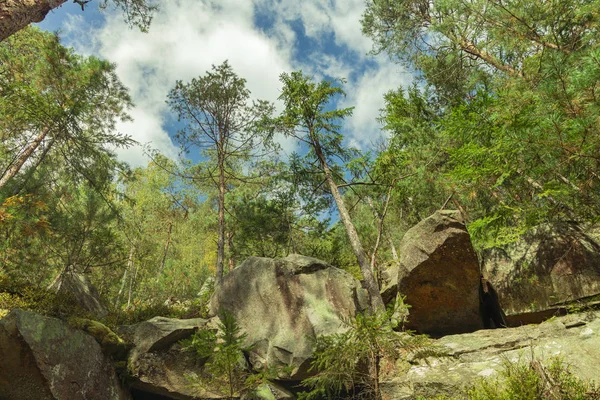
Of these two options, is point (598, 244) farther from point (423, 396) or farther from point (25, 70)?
point (25, 70)

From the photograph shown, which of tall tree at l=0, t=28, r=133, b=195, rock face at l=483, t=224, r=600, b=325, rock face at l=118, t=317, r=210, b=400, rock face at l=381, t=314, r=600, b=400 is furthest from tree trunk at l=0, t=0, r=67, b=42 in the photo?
rock face at l=483, t=224, r=600, b=325

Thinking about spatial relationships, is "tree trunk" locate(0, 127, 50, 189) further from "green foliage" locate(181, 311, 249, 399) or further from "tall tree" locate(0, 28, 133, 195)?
"green foliage" locate(181, 311, 249, 399)

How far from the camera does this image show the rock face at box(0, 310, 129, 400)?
5.84 m

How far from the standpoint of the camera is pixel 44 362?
5.98 m

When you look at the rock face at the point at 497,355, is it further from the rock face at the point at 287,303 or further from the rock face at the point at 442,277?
the rock face at the point at 287,303

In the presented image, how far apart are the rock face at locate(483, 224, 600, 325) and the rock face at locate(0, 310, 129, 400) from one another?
393 inches

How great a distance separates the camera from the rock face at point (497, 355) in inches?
223

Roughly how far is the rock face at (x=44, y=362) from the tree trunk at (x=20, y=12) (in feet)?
17.3

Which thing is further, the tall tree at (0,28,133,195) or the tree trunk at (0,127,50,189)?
the tree trunk at (0,127,50,189)

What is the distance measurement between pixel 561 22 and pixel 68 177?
14.5m

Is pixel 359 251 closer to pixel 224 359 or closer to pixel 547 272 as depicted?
pixel 547 272

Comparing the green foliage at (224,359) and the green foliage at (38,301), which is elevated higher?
the green foliage at (38,301)

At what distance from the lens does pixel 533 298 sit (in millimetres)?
8016

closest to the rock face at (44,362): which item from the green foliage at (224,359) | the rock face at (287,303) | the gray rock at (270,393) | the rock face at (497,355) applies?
the green foliage at (224,359)
